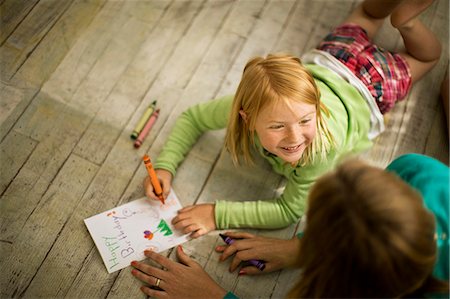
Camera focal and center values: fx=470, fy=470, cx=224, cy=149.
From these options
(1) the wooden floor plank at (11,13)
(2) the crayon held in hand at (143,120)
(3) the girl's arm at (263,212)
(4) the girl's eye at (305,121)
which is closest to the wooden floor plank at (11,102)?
(1) the wooden floor plank at (11,13)

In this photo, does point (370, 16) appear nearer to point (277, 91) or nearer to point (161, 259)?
point (277, 91)

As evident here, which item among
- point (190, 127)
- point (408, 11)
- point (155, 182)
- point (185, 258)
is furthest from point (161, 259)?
point (408, 11)

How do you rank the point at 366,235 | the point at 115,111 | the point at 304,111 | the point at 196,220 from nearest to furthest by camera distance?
the point at 366,235, the point at 304,111, the point at 196,220, the point at 115,111

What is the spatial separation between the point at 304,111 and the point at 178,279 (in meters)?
0.56

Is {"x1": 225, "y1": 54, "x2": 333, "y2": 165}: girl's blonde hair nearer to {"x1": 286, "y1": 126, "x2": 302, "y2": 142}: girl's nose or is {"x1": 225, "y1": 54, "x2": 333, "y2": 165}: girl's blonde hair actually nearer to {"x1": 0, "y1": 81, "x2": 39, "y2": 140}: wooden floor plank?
{"x1": 286, "y1": 126, "x2": 302, "y2": 142}: girl's nose

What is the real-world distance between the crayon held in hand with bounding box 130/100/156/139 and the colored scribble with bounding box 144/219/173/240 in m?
0.30

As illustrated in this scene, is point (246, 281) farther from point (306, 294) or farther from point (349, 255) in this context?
Answer: point (349, 255)

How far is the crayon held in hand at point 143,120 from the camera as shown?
1509mm

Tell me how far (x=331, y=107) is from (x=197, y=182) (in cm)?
47

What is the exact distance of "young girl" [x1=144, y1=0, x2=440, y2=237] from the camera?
1.12 meters

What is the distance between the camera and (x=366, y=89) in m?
1.41

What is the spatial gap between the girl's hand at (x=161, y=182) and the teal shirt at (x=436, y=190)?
0.65 metres

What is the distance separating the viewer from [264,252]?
1.29 m

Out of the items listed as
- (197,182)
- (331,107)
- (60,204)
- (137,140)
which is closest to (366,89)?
(331,107)
